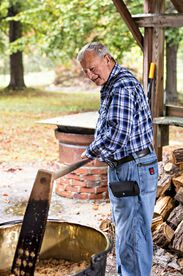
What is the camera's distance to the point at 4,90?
74.8 feet

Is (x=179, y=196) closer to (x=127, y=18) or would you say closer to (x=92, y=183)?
(x=92, y=183)

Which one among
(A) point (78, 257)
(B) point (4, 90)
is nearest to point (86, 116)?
(A) point (78, 257)

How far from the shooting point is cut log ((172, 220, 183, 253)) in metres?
4.62

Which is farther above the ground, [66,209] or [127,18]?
[127,18]

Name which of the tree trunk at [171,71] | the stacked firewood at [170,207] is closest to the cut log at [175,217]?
the stacked firewood at [170,207]

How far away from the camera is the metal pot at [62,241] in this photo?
3.47 metres

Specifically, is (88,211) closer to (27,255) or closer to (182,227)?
(182,227)

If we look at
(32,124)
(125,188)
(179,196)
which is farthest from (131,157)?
(32,124)

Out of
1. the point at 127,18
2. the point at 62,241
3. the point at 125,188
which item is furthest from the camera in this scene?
the point at 127,18

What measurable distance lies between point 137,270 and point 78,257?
420mm

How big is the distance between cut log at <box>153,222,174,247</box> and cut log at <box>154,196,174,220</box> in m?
0.24

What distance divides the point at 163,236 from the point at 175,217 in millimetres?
243

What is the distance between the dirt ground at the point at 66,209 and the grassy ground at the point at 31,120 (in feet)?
5.01

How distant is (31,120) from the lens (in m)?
14.1
